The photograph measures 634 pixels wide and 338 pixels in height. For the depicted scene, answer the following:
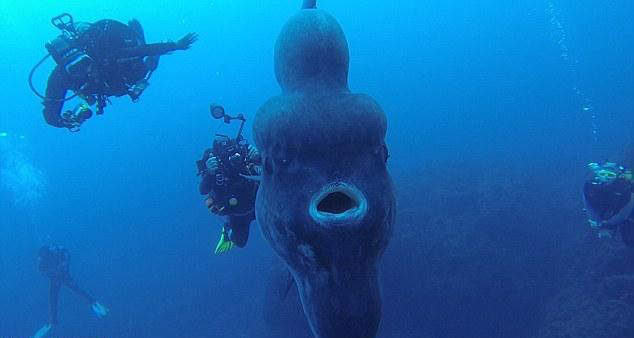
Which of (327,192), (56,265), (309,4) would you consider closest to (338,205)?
(327,192)

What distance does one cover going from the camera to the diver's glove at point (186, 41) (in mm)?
8344

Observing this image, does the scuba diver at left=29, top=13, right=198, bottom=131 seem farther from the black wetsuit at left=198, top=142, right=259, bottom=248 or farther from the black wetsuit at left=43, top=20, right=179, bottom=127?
the black wetsuit at left=198, top=142, right=259, bottom=248

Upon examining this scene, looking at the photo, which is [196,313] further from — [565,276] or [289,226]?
[289,226]

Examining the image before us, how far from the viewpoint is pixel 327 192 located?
9.11ft

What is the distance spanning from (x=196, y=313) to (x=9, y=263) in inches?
1233

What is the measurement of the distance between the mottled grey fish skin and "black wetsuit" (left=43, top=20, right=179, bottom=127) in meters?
5.78

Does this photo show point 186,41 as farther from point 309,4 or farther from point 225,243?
point 309,4

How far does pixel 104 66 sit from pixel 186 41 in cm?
143

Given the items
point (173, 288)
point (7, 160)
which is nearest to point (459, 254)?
point (173, 288)

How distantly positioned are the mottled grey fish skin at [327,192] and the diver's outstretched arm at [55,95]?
642 centimetres

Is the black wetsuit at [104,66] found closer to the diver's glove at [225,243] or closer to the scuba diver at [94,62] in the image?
the scuba diver at [94,62]

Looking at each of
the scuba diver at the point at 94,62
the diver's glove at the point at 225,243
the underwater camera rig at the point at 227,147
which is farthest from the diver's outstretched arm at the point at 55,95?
the diver's glove at the point at 225,243

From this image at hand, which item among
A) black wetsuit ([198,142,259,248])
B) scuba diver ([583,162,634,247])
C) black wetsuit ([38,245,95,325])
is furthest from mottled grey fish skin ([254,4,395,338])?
black wetsuit ([38,245,95,325])

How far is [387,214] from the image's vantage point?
2939mm
